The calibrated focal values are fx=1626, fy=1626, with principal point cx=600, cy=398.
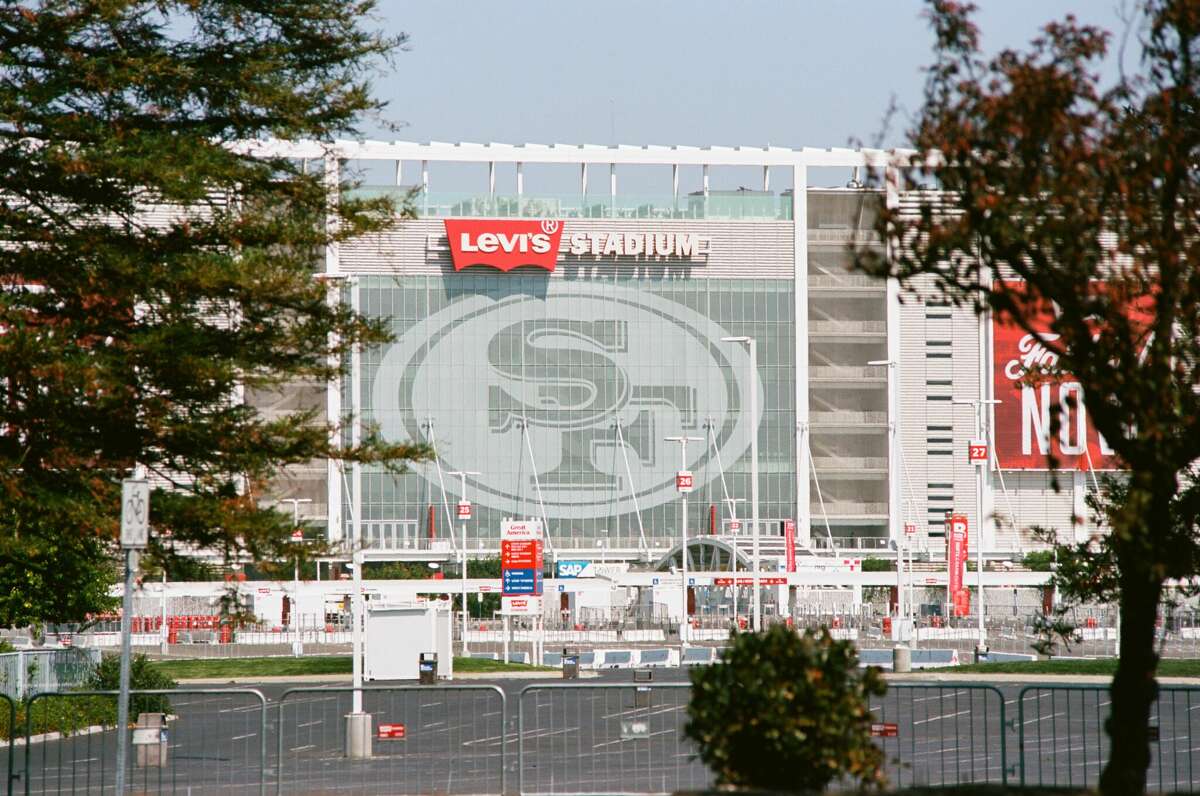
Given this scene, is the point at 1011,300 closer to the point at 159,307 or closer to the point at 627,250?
the point at 159,307

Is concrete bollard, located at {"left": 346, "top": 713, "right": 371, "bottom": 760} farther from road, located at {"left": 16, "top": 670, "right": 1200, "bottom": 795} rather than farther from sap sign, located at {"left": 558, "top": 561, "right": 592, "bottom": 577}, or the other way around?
sap sign, located at {"left": 558, "top": 561, "right": 592, "bottom": 577}

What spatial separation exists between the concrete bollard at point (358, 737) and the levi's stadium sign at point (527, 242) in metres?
94.2

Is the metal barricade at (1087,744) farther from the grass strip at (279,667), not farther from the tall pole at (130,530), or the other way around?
the grass strip at (279,667)

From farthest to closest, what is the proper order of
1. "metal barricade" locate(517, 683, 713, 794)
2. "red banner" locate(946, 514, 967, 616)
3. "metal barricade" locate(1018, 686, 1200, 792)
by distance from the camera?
"red banner" locate(946, 514, 967, 616), "metal barricade" locate(1018, 686, 1200, 792), "metal barricade" locate(517, 683, 713, 794)

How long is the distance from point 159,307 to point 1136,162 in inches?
399

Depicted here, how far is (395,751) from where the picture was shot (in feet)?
81.6

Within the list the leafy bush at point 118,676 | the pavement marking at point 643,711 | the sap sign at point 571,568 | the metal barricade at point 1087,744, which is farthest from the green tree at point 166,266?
the sap sign at point 571,568

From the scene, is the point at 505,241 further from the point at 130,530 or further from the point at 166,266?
the point at 130,530

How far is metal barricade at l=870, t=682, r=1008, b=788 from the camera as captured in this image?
18062 mm

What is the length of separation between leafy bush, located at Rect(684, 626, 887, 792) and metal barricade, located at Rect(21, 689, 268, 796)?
7768 mm

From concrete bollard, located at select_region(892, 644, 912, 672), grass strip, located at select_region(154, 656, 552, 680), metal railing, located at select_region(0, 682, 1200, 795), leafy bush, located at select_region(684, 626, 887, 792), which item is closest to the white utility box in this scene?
grass strip, located at select_region(154, 656, 552, 680)

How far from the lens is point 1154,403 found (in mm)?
9922

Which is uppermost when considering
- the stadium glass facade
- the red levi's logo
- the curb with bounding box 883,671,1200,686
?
the red levi's logo

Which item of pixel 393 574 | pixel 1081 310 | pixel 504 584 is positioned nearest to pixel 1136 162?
pixel 1081 310
